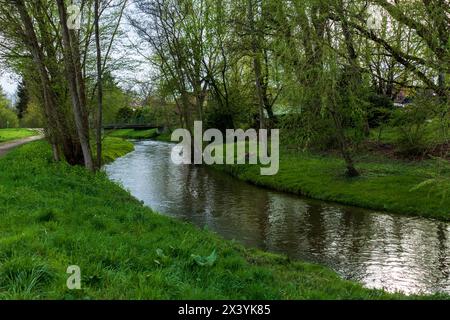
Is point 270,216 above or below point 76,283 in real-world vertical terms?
below

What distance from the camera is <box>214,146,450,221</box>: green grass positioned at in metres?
16.3

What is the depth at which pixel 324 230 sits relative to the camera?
13.8 m

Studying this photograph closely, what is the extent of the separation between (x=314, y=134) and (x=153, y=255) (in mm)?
16040

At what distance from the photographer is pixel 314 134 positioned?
21797mm

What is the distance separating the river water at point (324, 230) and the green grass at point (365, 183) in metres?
0.68

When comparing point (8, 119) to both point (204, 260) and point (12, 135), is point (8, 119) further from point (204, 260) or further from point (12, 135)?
point (204, 260)

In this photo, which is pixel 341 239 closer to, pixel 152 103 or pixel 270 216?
pixel 270 216

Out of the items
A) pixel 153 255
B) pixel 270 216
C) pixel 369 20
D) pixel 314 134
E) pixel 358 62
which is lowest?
pixel 270 216

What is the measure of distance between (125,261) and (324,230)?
8.72 meters

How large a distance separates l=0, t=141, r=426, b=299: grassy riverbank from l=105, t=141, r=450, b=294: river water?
1967mm

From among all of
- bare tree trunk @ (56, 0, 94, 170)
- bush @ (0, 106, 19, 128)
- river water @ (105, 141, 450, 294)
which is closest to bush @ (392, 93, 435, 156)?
river water @ (105, 141, 450, 294)

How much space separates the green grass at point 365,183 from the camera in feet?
53.5

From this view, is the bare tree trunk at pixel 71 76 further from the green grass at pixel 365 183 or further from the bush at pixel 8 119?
the bush at pixel 8 119
